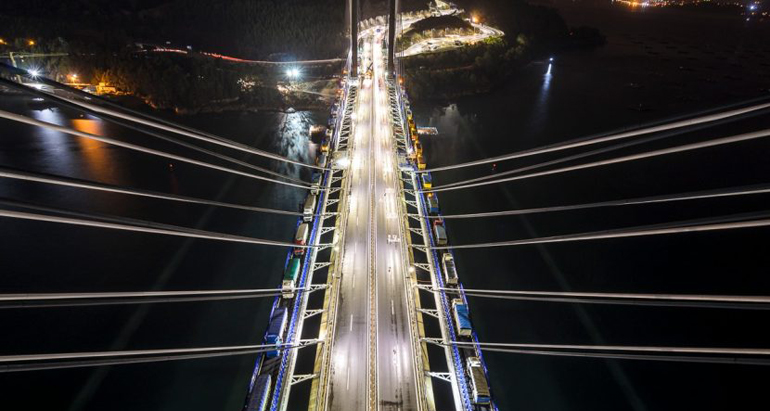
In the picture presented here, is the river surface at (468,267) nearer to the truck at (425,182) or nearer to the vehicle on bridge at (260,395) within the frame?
the truck at (425,182)

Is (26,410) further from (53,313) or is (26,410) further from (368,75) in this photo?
(368,75)

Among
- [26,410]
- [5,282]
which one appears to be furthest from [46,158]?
[26,410]

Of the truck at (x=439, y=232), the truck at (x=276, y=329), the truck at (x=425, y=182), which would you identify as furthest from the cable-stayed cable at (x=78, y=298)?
the truck at (x=425, y=182)

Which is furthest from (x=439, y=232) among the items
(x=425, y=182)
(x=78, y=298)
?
(x=78, y=298)

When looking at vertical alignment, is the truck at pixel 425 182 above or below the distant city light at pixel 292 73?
below

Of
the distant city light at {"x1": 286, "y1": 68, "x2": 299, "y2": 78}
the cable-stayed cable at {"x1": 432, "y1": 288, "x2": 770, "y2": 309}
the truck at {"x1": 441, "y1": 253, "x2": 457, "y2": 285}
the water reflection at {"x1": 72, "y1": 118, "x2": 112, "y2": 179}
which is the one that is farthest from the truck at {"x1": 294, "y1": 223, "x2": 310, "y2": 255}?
the distant city light at {"x1": 286, "y1": 68, "x2": 299, "y2": 78}

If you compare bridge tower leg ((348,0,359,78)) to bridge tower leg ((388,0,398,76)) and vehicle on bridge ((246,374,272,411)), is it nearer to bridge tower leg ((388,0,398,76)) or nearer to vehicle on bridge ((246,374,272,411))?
bridge tower leg ((388,0,398,76))
